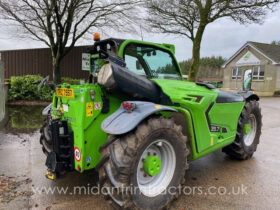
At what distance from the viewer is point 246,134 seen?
4.48m

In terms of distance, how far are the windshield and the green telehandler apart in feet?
0.05

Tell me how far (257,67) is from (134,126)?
24294 mm

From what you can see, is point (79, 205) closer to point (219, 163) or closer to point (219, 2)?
point (219, 163)

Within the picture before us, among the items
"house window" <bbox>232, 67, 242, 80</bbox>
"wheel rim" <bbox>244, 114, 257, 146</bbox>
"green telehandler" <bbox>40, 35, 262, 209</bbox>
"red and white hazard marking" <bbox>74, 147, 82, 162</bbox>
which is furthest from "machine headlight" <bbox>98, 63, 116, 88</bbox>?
"house window" <bbox>232, 67, 242, 80</bbox>

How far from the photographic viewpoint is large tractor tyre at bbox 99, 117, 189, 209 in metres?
2.19

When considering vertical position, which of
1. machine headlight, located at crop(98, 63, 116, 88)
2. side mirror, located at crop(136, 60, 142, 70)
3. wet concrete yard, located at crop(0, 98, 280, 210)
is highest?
side mirror, located at crop(136, 60, 142, 70)

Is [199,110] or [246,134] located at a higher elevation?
[199,110]

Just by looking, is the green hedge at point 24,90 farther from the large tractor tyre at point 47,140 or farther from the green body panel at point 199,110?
the green body panel at point 199,110

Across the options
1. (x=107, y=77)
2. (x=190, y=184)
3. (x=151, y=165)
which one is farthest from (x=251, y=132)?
(x=107, y=77)

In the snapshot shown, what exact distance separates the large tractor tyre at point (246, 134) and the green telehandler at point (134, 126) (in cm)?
73

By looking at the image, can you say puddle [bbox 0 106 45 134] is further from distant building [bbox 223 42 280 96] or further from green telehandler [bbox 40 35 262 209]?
distant building [bbox 223 42 280 96]

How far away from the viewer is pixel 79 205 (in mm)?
2725

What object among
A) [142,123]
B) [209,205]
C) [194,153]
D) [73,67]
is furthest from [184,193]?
[73,67]

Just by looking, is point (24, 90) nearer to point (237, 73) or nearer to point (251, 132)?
point (251, 132)
